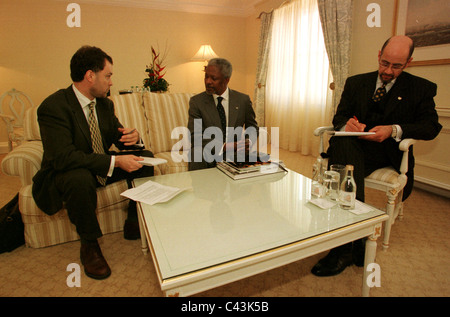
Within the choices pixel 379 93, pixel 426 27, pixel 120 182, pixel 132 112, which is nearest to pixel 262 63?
pixel 426 27

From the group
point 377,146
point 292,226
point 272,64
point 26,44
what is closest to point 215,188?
point 292,226

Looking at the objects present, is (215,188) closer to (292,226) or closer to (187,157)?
(292,226)

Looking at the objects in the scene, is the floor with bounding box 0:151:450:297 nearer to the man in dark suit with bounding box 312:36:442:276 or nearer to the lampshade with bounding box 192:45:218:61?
the man in dark suit with bounding box 312:36:442:276

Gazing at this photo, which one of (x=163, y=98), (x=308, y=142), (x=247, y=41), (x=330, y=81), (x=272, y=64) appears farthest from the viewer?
(x=247, y=41)

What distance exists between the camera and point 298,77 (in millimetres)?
3977

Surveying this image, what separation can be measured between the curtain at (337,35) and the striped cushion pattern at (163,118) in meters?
1.92

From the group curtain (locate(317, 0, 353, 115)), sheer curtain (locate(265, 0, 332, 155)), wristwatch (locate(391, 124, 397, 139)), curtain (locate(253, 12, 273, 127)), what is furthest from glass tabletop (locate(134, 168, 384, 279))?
curtain (locate(253, 12, 273, 127))

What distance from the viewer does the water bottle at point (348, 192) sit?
4.09 ft

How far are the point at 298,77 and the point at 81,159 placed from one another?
3.33 m

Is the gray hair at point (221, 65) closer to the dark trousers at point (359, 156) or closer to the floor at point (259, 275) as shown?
the dark trousers at point (359, 156)

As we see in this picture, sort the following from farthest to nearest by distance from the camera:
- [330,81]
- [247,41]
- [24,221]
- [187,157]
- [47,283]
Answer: [247,41] < [330,81] < [187,157] < [24,221] < [47,283]

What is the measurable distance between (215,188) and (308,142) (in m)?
2.71

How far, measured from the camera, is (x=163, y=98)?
2619mm

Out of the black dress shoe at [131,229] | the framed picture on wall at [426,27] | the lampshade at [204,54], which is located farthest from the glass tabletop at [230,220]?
the lampshade at [204,54]
